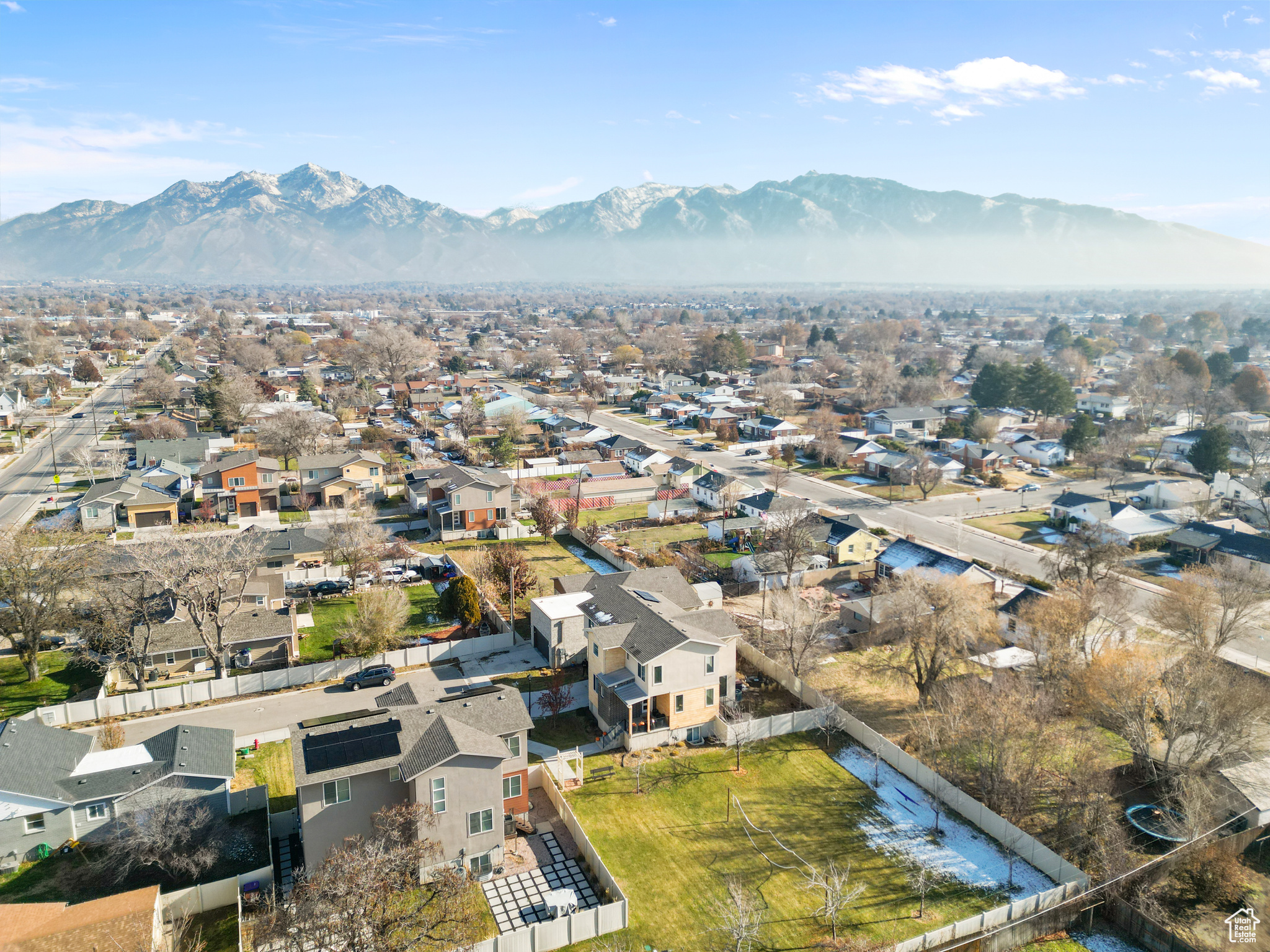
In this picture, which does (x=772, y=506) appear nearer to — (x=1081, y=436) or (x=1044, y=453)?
(x=1044, y=453)

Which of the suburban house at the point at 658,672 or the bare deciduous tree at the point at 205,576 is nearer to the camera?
the suburban house at the point at 658,672

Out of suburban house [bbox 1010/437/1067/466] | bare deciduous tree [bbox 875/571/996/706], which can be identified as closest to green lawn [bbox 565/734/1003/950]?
bare deciduous tree [bbox 875/571/996/706]

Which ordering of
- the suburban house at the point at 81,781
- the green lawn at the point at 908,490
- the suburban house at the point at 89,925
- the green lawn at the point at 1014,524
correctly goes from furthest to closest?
the green lawn at the point at 908,490, the green lawn at the point at 1014,524, the suburban house at the point at 81,781, the suburban house at the point at 89,925

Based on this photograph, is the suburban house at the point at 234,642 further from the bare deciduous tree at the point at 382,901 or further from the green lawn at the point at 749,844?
the green lawn at the point at 749,844

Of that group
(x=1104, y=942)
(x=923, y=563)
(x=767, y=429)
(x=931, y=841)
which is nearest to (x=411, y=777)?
(x=931, y=841)

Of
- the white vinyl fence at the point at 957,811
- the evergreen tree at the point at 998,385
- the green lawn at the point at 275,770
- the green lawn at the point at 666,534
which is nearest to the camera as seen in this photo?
the white vinyl fence at the point at 957,811

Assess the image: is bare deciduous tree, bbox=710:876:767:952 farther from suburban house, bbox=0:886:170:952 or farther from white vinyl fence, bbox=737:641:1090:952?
suburban house, bbox=0:886:170:952

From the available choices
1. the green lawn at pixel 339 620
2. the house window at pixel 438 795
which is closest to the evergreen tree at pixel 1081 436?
the green lawn at pixel 339 620
